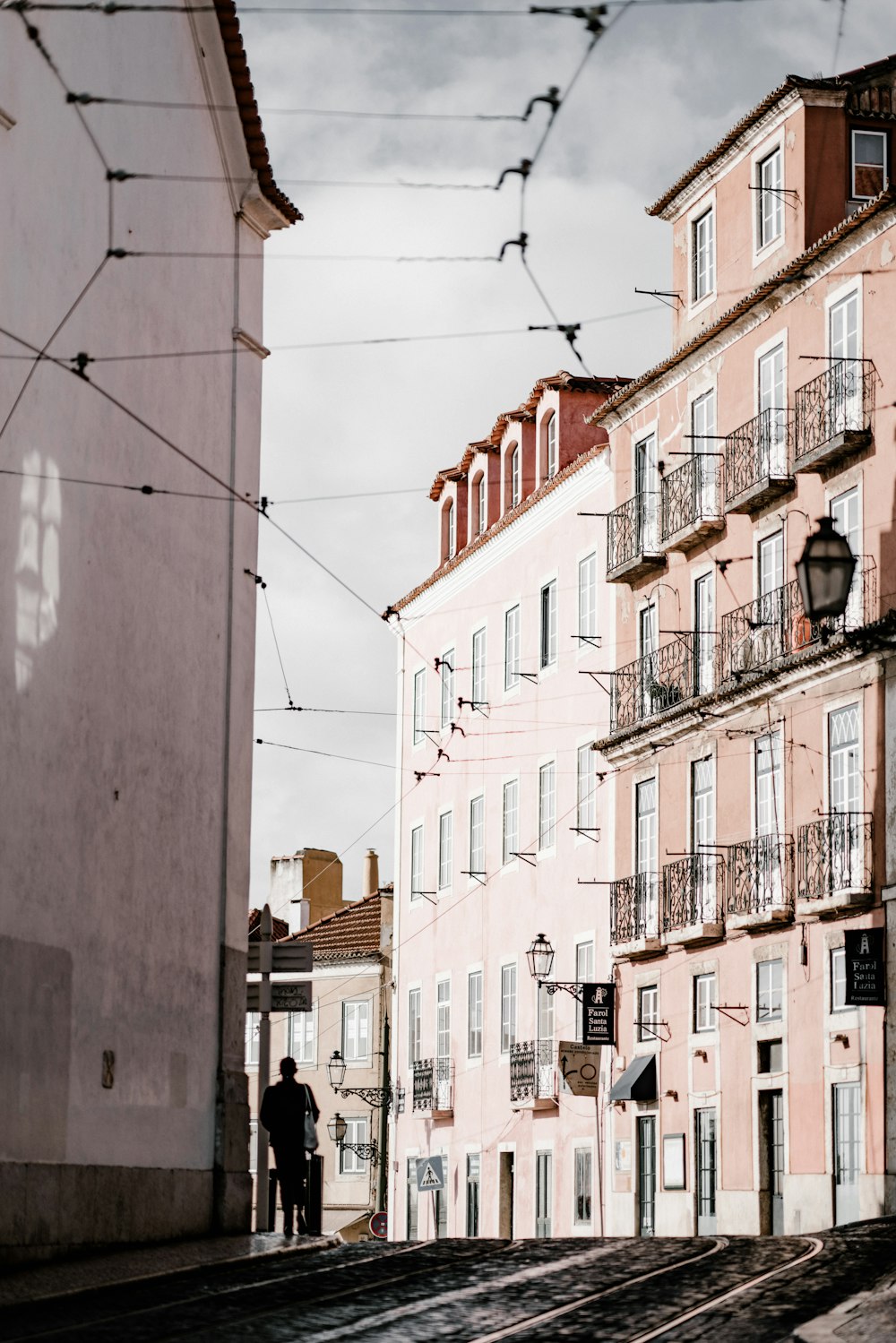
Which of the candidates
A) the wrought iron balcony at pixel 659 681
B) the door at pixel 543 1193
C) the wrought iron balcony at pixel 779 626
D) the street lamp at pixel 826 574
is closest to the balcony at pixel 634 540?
the wrought iron balcony at pixel 659 681

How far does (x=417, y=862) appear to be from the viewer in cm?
4806

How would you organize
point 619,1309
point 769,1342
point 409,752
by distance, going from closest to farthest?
1. point 769,1342
2. point 619,1309
3. point 409,752

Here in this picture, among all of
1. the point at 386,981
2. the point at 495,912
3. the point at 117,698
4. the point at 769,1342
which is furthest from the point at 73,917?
the point at 386,981

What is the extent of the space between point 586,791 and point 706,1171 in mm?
8004

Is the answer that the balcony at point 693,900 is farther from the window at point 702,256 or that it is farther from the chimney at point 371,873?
the chimney at point 371,873

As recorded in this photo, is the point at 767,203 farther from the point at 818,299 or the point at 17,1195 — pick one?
the point at 17,1195

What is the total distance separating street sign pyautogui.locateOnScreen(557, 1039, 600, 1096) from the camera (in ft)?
118

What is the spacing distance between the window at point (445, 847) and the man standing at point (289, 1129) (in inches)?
1023

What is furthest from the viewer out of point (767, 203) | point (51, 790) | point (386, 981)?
point (386, 981)

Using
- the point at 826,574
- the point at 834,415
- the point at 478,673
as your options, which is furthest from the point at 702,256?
the point at 826,574

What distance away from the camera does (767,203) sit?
33.8m

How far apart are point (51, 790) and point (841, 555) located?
5.98 meters

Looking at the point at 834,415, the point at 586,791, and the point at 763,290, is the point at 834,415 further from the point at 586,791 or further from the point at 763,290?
the point at 586,791

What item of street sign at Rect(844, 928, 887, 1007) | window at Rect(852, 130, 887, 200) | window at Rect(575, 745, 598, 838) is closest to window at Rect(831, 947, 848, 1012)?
street sign at Rect(844, 928, 887, 1007)
